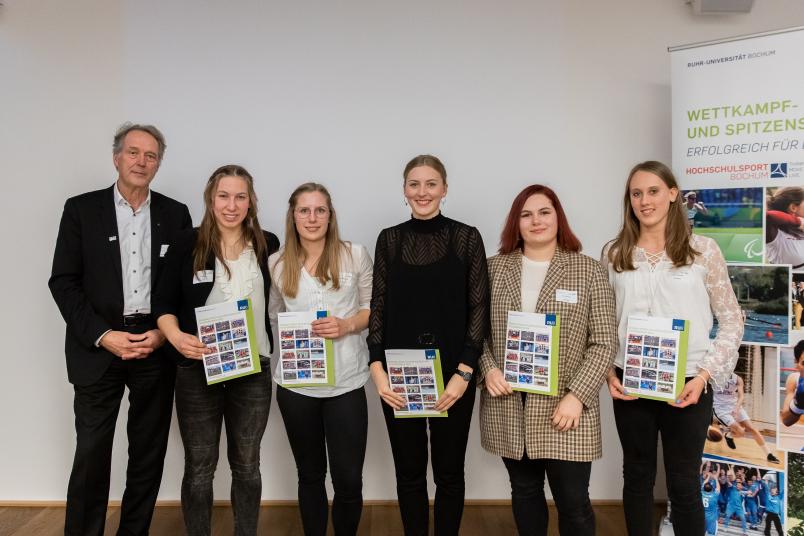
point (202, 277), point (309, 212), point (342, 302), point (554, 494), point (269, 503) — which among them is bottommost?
point (269, 503)

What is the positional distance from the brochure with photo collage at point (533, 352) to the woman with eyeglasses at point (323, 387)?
2.11ft

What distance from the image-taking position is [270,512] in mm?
3096

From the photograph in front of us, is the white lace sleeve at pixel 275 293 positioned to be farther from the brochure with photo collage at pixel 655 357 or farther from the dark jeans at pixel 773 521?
the dark jeans at pixel 773 521

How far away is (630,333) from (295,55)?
2427 millimetres

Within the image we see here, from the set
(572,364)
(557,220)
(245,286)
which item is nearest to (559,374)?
(572,364)

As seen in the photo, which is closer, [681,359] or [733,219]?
[681,359]

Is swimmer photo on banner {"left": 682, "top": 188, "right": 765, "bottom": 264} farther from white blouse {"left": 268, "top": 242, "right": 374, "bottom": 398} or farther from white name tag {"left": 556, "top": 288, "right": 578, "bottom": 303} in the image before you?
white blouse {"left": 268, "top": 242, "right": 374, "bottom": 398}

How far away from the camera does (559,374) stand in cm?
195

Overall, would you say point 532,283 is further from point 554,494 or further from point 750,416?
point 750,416

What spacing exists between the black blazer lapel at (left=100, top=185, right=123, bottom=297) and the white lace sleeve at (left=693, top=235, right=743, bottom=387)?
2.48 metres

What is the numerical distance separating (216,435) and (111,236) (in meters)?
1.03

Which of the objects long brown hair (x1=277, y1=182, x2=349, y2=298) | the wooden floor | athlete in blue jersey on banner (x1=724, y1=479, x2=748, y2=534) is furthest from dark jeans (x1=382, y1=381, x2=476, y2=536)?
athlete in blue jersey on banner (x1=724, y1=479, x2=748, y2=534)

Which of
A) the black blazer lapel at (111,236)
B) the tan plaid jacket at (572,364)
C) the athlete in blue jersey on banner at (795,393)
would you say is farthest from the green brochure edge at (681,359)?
the black blazer lapel at (111,236)

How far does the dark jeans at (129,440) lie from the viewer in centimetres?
242
